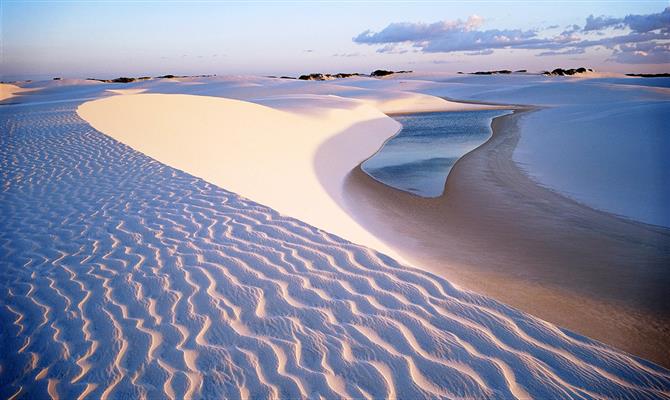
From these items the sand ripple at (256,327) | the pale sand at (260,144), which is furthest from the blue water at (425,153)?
the sand ripple at (256,327)

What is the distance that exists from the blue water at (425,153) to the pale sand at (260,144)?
0.77m

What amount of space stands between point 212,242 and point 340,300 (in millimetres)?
1856

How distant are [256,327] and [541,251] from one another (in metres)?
4.30

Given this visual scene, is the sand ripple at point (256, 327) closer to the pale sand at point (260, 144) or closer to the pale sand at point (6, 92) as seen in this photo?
the pale sand at point (260, 144)

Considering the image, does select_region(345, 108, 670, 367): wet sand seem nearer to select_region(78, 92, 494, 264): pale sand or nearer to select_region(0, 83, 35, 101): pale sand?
select_region(78, 92, 494, 264): pale sand

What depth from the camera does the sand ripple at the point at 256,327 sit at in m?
2.45

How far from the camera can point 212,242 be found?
446cm

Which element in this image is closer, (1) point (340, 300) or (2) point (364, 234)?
(1) point (340, 300)

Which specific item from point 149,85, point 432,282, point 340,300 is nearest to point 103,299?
point 340,300

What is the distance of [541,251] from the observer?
564cm

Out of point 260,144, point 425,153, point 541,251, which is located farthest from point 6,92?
point 541,251

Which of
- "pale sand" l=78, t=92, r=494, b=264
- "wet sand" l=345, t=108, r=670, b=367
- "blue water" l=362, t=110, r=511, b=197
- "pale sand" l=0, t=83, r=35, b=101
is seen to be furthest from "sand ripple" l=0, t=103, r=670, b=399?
"pale sand" l=0, t=83, r=35, b=101

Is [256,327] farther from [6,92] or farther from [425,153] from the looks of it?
[6,92]

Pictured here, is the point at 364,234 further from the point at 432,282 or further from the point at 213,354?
the point at 213,354
